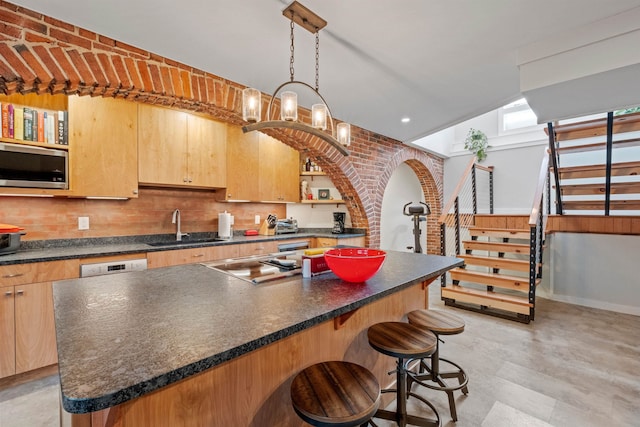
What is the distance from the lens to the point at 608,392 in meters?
2.12

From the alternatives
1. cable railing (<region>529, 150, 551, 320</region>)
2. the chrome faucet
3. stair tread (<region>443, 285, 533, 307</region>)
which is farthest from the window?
the chrome faucet

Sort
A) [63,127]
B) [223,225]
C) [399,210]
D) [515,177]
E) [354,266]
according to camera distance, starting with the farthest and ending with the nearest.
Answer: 1. [399,210]
2. [515,177]
3. [223,225]
4. [63,127]
5. [354,266]

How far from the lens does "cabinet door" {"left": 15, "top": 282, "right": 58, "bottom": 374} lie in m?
2.19

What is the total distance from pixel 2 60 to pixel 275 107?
192cm

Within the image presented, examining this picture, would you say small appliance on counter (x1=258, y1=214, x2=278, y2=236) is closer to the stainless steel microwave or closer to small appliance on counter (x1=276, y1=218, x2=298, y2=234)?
small appliance on counter (x1=276, y1=218, x2=298, y2=234)

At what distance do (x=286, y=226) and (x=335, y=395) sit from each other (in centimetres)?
332

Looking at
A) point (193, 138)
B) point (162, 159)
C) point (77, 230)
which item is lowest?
point (77, 230)

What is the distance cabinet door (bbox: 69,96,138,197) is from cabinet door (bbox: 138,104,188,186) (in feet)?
0.22

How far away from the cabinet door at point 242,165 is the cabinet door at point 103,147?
3.47ft

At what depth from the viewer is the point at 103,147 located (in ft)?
9.07

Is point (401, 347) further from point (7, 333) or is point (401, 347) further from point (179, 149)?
point (179, 149)

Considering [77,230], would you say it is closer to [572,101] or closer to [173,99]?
[173,99]

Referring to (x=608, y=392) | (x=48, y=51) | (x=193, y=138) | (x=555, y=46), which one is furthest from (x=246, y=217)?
(x=608, y=392)

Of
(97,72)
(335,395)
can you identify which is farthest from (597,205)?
(97,72)
